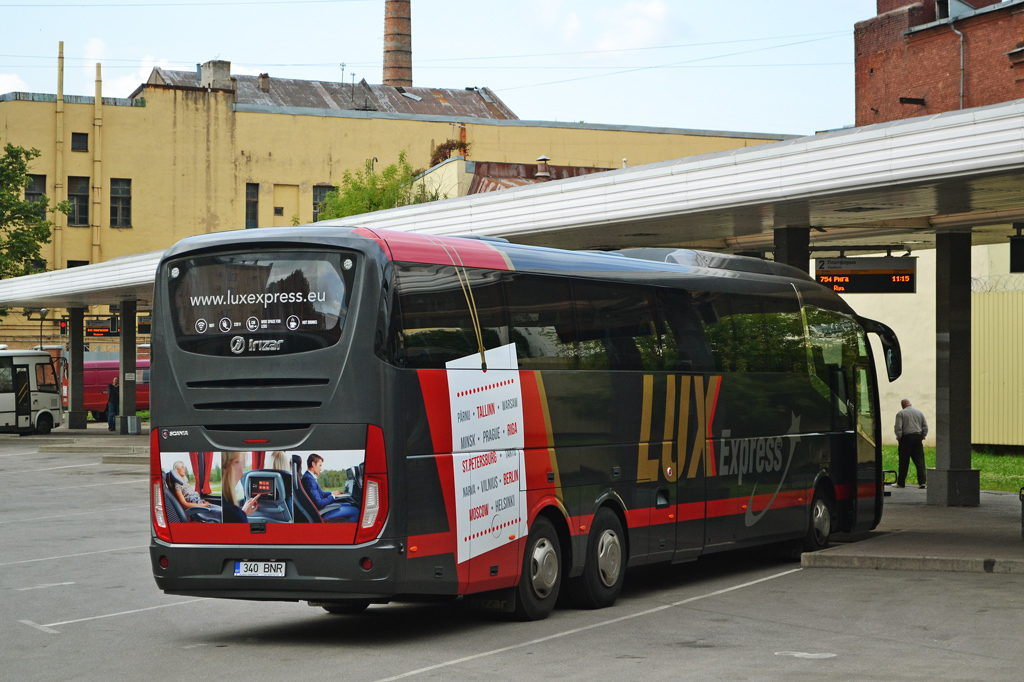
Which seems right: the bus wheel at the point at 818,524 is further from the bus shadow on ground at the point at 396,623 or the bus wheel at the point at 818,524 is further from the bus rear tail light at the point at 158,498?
the bus rear tail light at the point at 158,498

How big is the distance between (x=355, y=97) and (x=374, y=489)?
225 feet

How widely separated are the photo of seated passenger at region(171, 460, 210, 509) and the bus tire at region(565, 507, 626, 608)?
11.7 ft

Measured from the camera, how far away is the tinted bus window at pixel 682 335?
44.1ft

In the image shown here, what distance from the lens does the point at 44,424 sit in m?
48.6

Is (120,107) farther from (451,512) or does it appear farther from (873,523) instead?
(451,512)

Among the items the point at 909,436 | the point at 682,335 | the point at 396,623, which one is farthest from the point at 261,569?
the point at 909,436

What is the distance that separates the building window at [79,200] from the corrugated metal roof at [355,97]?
12.7 metres

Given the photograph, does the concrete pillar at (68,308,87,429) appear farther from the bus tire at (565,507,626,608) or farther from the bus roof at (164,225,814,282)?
the bus tire at (565,507,626,608)

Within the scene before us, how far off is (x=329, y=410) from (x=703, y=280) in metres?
5.82

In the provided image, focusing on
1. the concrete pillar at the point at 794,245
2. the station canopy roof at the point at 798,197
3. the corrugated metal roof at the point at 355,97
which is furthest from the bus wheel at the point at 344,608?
the corrugated metal roof at the point at 355,97

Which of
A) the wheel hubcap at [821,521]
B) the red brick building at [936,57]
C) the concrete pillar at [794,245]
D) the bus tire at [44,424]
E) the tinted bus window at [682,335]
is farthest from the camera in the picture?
the bus tire at [44,424]

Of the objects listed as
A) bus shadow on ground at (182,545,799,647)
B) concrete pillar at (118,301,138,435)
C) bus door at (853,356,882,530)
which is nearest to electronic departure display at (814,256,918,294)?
bus door at (853,356,882,530)

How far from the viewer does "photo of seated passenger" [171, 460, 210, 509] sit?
33.4ft

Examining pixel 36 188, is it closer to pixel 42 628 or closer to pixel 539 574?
pixel 42 628
